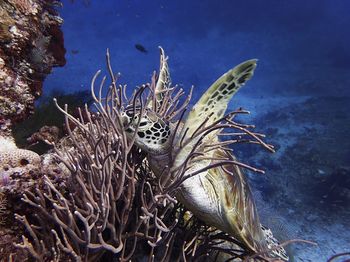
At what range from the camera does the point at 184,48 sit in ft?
126

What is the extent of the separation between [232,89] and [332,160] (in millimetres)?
12055

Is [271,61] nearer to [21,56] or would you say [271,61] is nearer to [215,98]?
[21,56]

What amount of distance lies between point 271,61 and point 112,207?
33.7 meters

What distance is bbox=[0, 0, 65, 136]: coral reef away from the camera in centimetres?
331

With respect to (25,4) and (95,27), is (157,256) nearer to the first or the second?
(25,4)

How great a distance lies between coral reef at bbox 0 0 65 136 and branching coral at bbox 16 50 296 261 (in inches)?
52.4

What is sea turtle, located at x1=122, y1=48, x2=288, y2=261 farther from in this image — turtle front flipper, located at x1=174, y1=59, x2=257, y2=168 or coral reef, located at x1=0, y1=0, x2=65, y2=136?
coral reef, located at x1=0, y1=0, x2=65, y2=136

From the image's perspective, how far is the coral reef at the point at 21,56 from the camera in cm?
331

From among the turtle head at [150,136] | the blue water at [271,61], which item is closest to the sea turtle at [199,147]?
the turtle head at [150,136]

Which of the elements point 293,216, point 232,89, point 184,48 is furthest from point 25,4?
point 184,48

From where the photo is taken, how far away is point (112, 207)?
1990mm

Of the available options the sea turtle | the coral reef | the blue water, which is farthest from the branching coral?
the blue water

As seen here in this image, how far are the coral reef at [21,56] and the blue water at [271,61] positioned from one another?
745cm

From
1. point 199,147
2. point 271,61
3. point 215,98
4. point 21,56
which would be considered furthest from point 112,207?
point 271,61
